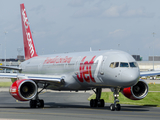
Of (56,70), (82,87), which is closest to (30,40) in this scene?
(56,70)

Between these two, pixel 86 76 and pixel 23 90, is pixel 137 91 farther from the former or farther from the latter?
pixel 23 90

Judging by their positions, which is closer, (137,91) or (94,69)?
(94,69)

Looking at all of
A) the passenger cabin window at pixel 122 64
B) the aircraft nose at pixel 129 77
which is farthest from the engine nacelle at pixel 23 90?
the aircraft nose at pixel 129 77

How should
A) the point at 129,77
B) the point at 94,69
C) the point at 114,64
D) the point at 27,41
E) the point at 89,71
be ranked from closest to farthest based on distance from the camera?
1. the point at 129,77
2. the point at 114,64
3. the point at 94,69
4. the point at 89,71
5. the point at 27,41

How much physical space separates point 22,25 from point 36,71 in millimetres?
8200

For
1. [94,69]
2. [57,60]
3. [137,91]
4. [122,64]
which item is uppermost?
[57,60]

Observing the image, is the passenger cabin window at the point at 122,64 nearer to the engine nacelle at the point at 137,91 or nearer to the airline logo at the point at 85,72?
the airline logo at the point at 85,72

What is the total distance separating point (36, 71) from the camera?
38.9m

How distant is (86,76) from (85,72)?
0.38m

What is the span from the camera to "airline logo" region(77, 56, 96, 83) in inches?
1148

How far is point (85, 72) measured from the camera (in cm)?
2973

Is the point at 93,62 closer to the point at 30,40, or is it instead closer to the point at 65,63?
the point at 65,63

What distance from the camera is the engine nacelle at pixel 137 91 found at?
30906 mm

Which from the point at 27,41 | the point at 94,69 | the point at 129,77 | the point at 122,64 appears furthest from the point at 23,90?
the point at 27,41
